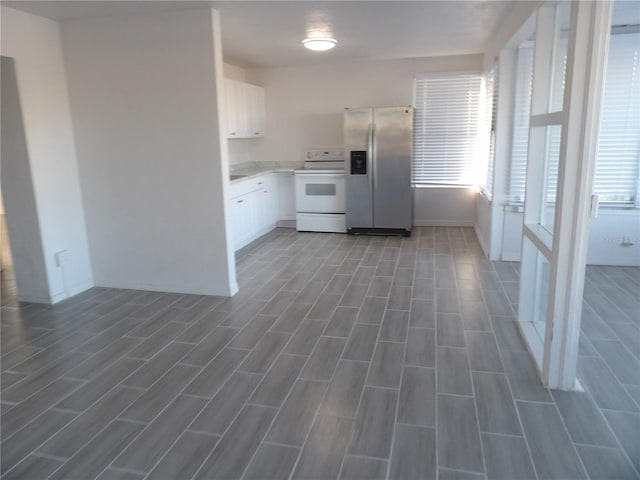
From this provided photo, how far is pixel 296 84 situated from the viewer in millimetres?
6996

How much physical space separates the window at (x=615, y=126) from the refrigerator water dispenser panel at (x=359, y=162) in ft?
6.65

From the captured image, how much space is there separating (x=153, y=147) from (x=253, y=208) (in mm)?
2257

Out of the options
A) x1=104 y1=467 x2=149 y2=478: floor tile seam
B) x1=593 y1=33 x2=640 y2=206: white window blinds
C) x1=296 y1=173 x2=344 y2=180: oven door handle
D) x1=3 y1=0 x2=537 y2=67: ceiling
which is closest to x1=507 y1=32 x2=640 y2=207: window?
x1=593 y1=33 x2=640 y2=206: white window blinds

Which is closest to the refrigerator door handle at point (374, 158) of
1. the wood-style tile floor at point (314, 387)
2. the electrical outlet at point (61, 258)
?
the wood-style tile floor at point (314, 387)

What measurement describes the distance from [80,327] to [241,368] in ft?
5.03

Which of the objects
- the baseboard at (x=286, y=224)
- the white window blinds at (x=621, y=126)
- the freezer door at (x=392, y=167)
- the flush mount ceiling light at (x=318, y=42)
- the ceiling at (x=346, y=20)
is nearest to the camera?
the ceiling at (x=346, y=20)

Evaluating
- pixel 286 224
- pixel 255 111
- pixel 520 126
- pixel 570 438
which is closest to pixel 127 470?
pixel 570 438

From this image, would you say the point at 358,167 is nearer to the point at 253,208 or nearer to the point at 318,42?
the point at 253,208

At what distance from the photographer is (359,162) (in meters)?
6.34

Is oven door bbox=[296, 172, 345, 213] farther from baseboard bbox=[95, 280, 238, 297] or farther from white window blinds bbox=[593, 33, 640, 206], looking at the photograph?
white window blinds bbox=[593, 33, 640, 206]

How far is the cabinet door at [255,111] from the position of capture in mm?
6570

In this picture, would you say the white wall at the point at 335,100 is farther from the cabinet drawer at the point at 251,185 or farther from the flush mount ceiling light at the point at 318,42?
the flush mount ceiling light at the point at 318,42

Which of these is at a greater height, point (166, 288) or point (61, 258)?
point (61, 258)

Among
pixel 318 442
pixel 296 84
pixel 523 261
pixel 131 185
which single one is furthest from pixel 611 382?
pixel 296 84
